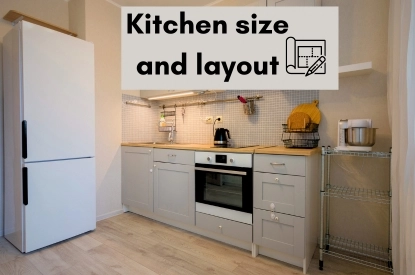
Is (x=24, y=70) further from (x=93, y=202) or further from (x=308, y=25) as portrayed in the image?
(x=308, y=25)

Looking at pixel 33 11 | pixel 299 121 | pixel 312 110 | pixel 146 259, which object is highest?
pixel 33 11

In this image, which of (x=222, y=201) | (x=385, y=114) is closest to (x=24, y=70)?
(x=222, y=201)

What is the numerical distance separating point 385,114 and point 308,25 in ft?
3.20

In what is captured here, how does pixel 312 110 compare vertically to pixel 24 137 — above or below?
above

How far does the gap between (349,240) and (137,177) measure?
7.31ft


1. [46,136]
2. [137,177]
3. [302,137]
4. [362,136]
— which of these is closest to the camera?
[362,136]

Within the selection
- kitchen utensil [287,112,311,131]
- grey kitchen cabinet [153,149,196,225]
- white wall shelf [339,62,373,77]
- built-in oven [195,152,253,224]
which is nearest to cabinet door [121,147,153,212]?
grey kitchen cabinet [153,149,196,225]

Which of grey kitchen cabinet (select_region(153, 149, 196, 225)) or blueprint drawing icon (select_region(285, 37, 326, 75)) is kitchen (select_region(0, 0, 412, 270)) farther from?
grey kitchen cabinet (select_region(153, 149, 196, 225))

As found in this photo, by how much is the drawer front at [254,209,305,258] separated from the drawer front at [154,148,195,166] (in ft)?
2.56

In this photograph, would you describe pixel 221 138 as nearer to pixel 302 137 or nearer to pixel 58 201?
pixel 302 137

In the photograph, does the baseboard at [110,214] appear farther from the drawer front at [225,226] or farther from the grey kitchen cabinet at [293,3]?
the grey kitchen cabinet at [293,3]

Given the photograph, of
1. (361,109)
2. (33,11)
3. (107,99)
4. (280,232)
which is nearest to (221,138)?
(280,232)

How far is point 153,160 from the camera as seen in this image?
2.36 metres

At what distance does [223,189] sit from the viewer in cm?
189
